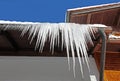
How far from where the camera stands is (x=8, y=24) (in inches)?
125

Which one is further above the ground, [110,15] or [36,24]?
[36,24]

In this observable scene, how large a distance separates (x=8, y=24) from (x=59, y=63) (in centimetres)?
127

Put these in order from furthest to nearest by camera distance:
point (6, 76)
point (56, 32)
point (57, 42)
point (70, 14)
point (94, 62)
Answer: point (70, 14)
point (94, 62)
point (6, 76)
point (57, 42)
point (56, 32)

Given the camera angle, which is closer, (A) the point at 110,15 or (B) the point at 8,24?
(B) the point at 8,24

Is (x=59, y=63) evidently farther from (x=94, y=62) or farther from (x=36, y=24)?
(x=36, y=24)

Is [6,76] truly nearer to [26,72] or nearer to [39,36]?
[26,72]

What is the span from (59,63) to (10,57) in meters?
0.68

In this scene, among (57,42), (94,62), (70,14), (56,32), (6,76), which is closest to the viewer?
(56,32)

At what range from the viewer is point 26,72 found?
4.15 metres

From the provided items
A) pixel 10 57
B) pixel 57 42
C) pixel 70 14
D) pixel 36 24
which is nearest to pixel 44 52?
pixel 10 57

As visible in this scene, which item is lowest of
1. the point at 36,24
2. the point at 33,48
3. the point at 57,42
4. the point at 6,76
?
the point at 6,76

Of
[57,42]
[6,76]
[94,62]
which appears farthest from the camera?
[94,62]

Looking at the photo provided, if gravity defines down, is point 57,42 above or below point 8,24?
below

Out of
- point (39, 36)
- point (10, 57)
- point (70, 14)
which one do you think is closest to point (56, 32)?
point (39, 36)
